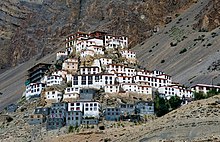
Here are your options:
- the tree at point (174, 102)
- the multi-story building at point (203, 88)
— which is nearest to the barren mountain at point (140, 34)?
the multi-story building at point (203, 88)

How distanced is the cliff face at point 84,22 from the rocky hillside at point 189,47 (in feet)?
19.9

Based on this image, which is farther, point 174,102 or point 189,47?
point 189,47

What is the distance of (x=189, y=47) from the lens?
128250 mm

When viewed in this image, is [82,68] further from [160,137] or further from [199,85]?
[160,137]

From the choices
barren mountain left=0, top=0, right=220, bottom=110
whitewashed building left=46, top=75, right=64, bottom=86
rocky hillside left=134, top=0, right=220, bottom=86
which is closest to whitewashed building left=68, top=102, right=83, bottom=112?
whitewashed building left=46, top=75, right=64, bottom=86

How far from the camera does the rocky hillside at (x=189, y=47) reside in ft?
353

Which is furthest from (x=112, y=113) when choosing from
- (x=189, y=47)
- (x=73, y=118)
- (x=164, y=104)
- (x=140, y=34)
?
(x=140, y=34)

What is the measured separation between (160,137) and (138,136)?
167 inches

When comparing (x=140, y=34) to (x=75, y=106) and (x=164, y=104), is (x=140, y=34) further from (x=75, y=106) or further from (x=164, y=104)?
(x=75, y=106)

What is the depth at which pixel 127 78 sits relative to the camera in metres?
89.9

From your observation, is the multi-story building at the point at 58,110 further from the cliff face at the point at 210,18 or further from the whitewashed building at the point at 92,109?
the cliff face at the point at 210,18

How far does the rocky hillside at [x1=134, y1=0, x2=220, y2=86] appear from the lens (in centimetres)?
10756

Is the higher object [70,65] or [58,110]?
[70,65]

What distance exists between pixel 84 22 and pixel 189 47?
49.3 m
